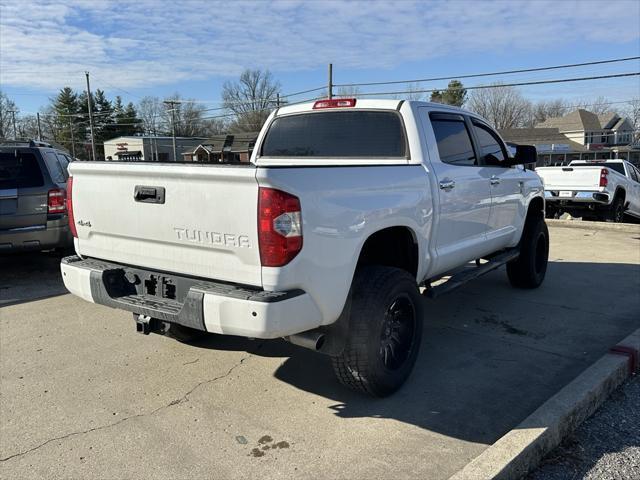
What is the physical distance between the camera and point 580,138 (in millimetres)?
65938

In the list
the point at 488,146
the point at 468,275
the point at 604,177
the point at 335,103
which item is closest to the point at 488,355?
the point at 468,275

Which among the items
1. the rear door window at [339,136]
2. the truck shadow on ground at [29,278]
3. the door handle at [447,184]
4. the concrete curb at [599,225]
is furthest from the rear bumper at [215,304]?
the concrete curb at [599,225]

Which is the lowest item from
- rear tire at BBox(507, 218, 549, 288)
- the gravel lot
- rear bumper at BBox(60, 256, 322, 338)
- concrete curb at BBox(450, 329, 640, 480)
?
the gravel lot

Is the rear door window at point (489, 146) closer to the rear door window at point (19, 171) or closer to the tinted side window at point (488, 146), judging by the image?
the tinted side window at point (488, 146)

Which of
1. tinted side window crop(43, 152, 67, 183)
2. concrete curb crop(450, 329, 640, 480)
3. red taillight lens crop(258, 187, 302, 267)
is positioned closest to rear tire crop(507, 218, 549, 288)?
concrete curb crop(450, 329, 640, 480)

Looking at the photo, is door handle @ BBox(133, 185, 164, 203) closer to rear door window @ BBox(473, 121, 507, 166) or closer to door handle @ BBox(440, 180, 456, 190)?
door handle @ BBox(440, 180, 456, 190)

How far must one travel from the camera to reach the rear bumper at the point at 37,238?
21.6 ft

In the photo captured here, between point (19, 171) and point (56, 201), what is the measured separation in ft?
1.97

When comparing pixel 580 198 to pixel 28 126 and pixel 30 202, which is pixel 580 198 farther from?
pixel 28 126

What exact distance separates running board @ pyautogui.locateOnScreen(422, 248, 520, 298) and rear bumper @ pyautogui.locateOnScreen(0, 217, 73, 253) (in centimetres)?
505

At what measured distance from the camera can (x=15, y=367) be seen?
421 centimetres

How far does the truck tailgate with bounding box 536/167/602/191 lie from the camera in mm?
12484

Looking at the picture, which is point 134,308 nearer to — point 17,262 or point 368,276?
point 368,276

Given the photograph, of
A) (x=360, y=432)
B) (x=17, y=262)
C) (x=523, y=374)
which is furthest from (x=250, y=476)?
(x=17, y=262)
